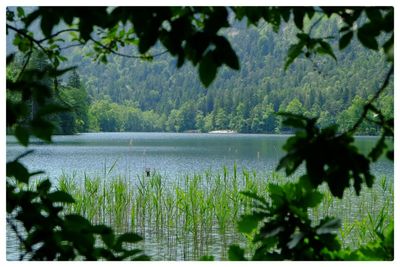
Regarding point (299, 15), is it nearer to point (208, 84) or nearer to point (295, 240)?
point (208, 84)

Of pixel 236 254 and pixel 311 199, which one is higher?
pixel 311 199

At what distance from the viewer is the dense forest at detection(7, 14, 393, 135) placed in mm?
64188

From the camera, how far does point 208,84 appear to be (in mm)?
1483

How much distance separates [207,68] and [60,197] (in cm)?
71

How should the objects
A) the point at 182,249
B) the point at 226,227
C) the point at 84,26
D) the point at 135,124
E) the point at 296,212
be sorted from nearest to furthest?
the point at 84,26
the point at 296,212
the point at 182,249
the point at 226,227
the point at 135,124

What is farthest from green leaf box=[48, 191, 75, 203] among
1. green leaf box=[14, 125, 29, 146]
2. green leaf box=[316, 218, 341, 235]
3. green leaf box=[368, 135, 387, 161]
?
green leaf box=[368, 135, 387, 161]

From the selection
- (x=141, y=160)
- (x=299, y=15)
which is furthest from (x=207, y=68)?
(x=141, y=160)

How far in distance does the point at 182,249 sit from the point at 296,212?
560 cm

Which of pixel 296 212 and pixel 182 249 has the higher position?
pixel 296 212

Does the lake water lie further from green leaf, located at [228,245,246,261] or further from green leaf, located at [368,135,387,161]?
green leaf, located at [368,135,387,161]

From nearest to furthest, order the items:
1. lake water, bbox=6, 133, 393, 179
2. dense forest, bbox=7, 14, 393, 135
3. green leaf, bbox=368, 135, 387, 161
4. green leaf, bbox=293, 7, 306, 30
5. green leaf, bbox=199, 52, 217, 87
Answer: green leaf, bbox=199, 52, 217, 87 → green leaf, bbox=368, 135, 387, 161 → green leaf, bbox=293, 7, 306, 30 → lake water, bbox=6, 133, 393, 179 → dense forest, bbox=7, 14, 393, 135
